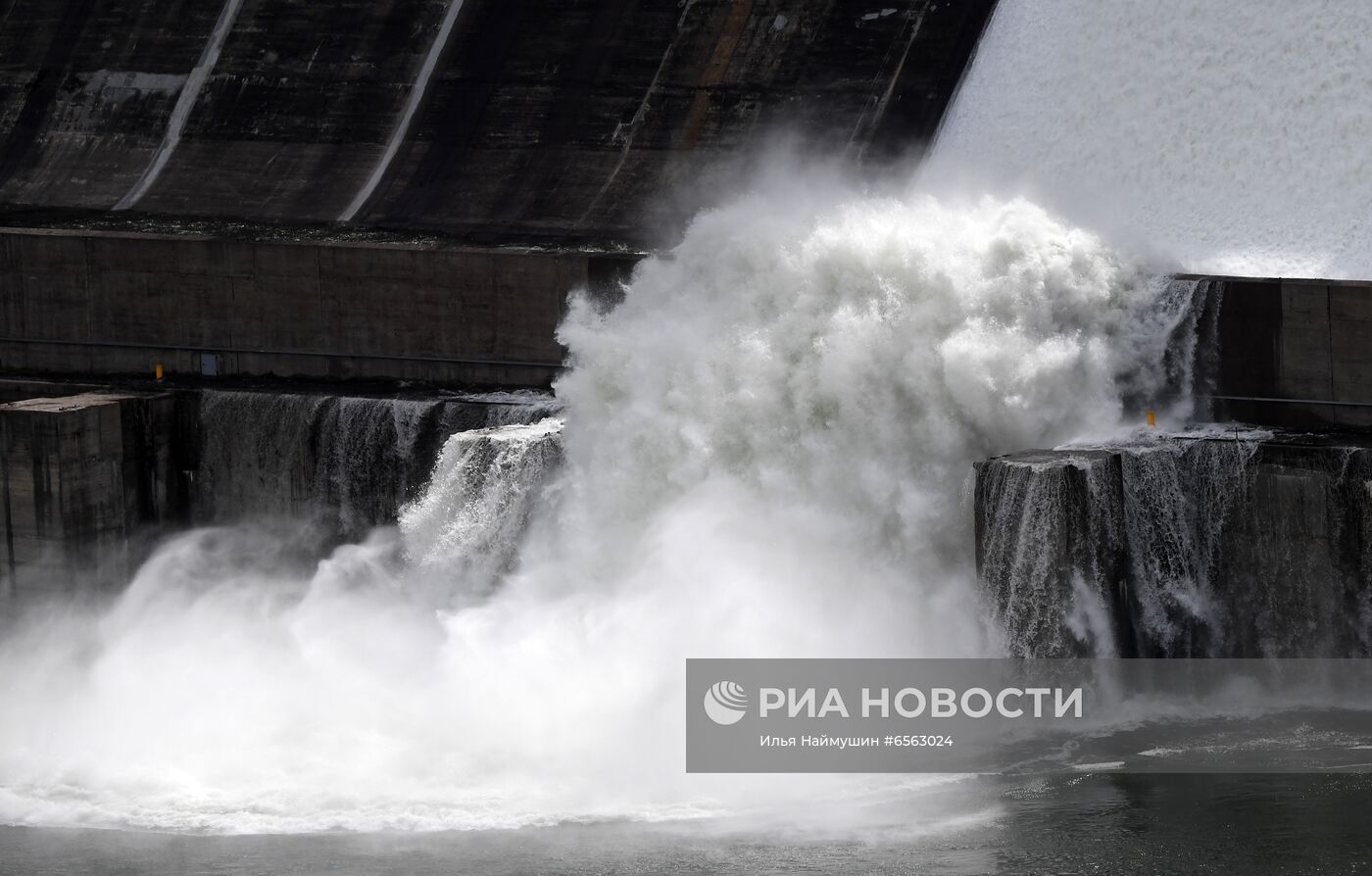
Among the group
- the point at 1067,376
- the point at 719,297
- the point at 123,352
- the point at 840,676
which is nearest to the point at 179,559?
the point at 123,352

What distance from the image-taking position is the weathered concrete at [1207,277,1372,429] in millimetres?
23391

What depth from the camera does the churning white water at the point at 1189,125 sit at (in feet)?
88.6

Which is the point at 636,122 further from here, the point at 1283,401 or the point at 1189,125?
the point at 1283,401

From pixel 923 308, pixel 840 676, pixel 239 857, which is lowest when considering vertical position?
pixel 239 857

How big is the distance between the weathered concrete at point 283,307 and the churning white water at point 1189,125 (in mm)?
6249

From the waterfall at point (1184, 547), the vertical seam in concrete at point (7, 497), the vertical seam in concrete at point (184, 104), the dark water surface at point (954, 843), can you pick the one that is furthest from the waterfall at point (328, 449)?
the vertical seam in concrete at point (184, 104)

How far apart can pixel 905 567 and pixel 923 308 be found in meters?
3.03

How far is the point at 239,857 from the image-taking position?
19.4 meters

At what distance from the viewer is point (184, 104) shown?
124 feet

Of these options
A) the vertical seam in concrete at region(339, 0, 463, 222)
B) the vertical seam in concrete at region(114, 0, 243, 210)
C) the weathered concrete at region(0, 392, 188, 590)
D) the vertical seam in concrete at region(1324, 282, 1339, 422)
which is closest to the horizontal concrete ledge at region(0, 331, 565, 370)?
the weathered concrete at region(0, 392, 188, 590)

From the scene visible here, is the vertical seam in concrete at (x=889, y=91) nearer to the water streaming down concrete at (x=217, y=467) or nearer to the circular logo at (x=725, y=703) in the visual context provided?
the water streaming down concrete at (x=217, y=467)

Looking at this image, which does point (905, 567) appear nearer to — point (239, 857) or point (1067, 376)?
point (1067, 376)

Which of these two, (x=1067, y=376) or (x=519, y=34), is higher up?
(x=519, y=34)

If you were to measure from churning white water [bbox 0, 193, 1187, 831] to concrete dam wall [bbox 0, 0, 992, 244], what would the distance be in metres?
5.65
